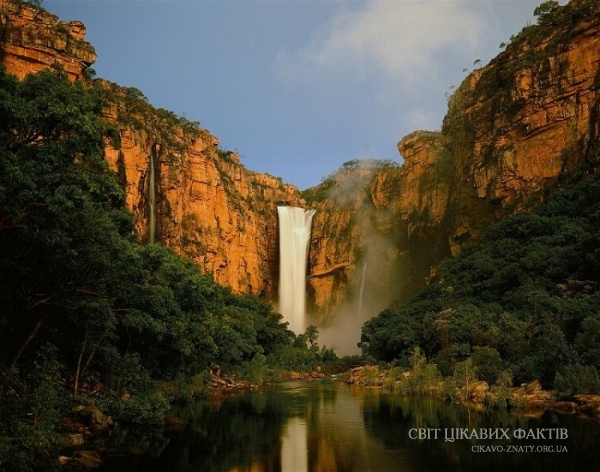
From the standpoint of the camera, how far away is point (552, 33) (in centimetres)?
5612

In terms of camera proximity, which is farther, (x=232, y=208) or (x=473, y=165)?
(x=232, y=208)

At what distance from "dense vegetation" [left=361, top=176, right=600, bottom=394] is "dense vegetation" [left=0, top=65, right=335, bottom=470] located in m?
17.8

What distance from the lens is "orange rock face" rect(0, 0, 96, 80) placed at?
144 feet

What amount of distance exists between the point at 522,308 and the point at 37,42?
4420 cm

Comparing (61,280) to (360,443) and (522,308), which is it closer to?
(360,443)

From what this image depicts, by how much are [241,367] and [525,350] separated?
22.1 metres

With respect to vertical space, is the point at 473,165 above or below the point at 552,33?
below

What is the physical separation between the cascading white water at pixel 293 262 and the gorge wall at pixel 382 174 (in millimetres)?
1514

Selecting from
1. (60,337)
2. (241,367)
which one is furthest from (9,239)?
(241,367)

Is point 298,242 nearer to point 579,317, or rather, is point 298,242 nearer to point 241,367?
point 241,367

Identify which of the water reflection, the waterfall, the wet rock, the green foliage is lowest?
the water reflection

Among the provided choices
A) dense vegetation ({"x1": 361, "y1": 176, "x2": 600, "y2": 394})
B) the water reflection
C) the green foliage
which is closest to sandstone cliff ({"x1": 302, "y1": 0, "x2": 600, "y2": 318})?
dense vegetation ({"x1": 361, "y1": 176, "x2": 600, "y2": 394})

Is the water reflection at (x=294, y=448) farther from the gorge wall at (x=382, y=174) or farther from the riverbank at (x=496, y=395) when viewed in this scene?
the gorge wall at (x=382, y=174)

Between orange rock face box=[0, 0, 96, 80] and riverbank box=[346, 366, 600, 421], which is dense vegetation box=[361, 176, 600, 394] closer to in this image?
riverbank box=[346, 366, 600, 421]
